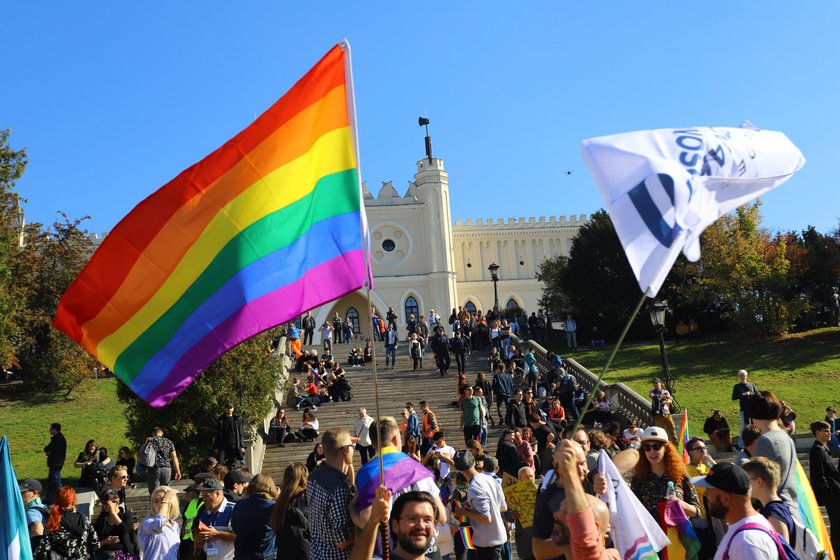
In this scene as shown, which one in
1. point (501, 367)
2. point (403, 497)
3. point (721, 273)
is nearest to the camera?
point (403, 497)

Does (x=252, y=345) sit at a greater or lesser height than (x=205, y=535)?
greater

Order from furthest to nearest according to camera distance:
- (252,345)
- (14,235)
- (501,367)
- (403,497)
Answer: (14,235) → (501,367) → (252,345) → (403,497)

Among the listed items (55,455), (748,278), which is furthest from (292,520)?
(748,278)

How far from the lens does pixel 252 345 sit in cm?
2058

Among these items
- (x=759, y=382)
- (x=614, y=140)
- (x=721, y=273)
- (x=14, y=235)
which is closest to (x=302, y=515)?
(x=614, y=140)

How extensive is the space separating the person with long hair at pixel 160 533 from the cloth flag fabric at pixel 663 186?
15.7ft

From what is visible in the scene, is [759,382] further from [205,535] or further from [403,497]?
[403,497]

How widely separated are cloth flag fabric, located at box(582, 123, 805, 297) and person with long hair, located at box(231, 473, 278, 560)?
11.1ft

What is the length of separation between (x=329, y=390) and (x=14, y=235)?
43.0 ft

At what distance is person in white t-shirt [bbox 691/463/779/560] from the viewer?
4.54 metres

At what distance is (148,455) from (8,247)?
18.6m

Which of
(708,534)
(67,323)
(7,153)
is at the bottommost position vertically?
(708,534)

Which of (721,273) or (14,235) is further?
(721,273)

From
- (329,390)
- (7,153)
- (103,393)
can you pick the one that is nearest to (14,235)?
(7,153)
